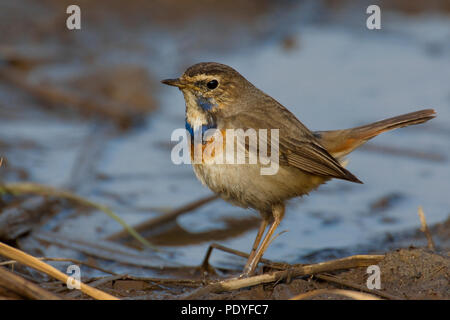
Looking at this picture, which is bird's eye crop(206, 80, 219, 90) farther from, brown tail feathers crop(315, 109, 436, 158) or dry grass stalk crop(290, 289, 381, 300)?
dry grass stalk crop(290, 289, 381, 300)

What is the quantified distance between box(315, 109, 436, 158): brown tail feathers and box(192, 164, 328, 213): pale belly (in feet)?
2.57

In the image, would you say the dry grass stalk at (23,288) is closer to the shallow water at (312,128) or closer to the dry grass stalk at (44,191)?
the shallow water at (312,128)

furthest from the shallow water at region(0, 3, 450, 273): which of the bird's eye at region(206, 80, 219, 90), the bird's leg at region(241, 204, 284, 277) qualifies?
the bird's eye at region(206, 80, 219, 90)

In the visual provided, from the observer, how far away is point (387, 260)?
5.37 m

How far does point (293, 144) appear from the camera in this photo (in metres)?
6.38

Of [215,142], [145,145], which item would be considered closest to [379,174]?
[145,145]

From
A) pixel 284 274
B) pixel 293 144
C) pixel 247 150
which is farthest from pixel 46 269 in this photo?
pixel 293 144

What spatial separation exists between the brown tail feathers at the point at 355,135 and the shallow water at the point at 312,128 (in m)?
1.03

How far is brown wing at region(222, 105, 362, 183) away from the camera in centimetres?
622

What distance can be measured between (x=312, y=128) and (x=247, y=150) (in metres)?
4.65

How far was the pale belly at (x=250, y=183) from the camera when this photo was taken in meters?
5.82

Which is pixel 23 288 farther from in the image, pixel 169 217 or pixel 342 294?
pixel 169 217
